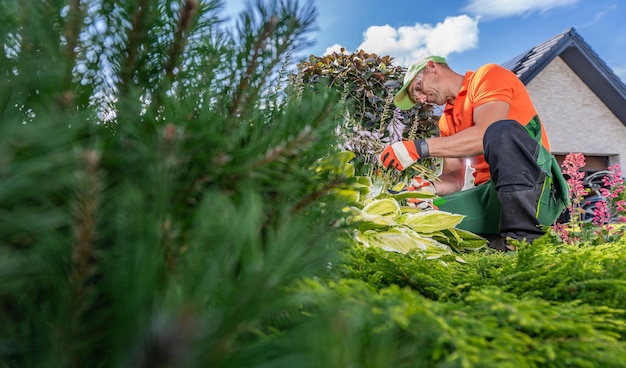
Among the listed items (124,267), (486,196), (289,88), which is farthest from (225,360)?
(486,196)

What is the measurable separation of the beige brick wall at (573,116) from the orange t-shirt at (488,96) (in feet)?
20.5

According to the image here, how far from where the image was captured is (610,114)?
9711 millimetres

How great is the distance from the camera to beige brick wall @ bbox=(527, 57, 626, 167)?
30.3ft

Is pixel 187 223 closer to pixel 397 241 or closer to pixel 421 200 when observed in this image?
pixel 397 241

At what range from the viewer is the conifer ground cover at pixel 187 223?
1.20 feet

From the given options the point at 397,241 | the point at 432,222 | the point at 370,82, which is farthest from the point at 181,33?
the point at 370,82

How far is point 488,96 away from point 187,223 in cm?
321

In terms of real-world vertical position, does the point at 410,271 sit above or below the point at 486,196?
below

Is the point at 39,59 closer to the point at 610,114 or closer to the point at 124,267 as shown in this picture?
the point at 124,267

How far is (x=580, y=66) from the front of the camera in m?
9.26

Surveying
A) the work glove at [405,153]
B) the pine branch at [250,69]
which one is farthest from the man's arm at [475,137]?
the pine branch at [250,69]

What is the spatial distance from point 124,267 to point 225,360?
0.36 ft

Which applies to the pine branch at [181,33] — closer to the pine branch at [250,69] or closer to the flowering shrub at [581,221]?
the pine branch at [250,69]

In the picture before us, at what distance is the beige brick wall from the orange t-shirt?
6.24 meters
